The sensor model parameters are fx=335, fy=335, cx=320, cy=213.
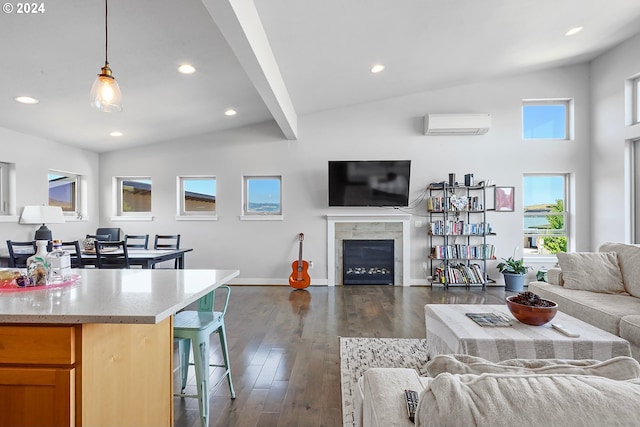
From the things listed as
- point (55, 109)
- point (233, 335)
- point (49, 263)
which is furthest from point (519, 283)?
point (55, 109)

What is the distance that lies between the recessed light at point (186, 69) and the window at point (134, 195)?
3139mm

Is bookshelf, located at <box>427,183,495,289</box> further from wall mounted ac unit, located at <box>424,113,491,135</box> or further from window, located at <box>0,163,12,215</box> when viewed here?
window, located at <box>0,163,12,215</box>

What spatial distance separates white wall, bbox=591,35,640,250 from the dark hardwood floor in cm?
206

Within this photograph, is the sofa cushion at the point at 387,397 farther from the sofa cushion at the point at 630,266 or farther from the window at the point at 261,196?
the window at the point at 261,196

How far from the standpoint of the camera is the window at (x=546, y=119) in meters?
5.66

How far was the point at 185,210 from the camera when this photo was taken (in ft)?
19.8

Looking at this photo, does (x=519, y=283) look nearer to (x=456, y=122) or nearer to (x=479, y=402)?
(x=456, y=122)

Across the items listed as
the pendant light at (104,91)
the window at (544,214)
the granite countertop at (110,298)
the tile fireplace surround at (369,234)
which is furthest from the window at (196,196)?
the window at (544,214)

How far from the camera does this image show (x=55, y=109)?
4047 millimetres

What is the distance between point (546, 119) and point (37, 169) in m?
8.06

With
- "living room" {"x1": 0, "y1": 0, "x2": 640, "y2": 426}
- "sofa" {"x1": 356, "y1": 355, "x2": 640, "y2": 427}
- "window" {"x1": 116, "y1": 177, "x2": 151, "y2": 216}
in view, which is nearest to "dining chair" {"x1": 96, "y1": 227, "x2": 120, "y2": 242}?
"living room" {"x1": 0, "y1": 0, "x2": 640, "y2": 426}

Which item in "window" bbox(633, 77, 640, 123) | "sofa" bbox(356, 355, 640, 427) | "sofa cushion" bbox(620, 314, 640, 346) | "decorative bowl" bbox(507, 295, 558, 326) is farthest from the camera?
"window" bbox(633, 77, 640, 123)

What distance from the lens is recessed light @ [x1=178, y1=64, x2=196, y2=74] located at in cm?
340

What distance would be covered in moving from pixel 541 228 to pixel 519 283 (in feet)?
3.75
